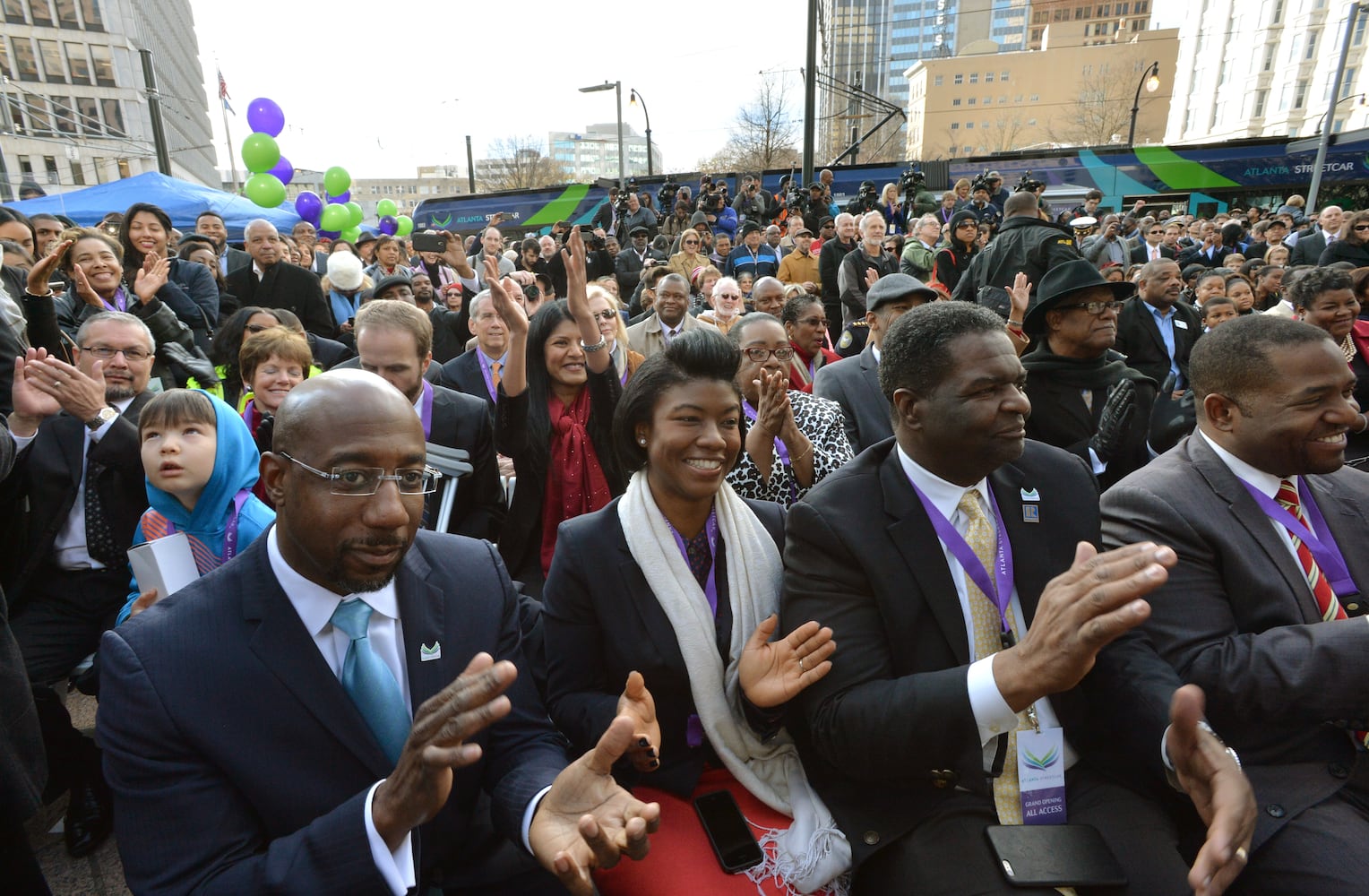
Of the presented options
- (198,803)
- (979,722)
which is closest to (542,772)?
(198,803)

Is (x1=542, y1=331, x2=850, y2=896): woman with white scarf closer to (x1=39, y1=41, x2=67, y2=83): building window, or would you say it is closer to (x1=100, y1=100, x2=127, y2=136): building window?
(x1=100, y1=100, x2=127, y2=136): building window

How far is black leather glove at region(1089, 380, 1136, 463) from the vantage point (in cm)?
352

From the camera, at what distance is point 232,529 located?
2719 mm

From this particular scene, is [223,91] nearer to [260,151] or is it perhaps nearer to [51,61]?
[260,151]

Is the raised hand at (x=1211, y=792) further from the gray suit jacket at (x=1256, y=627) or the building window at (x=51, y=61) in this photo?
the building window at (x=51, y=61)

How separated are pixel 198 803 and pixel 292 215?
18251 millimetres

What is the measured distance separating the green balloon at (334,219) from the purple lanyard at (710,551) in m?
15.7

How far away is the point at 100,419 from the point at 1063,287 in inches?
174

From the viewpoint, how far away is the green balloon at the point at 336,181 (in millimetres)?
17422

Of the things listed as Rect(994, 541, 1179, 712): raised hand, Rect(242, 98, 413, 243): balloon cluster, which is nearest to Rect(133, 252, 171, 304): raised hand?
Rect(994, 541, 1179, 712): raised hand

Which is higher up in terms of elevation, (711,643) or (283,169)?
(283,169)

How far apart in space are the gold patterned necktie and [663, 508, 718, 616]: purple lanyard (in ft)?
2.35

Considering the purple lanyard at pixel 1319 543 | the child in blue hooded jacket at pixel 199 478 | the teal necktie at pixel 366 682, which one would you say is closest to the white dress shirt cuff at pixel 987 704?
the purple lanyard at pixel 1319 543

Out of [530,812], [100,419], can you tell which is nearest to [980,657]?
[530,812]
